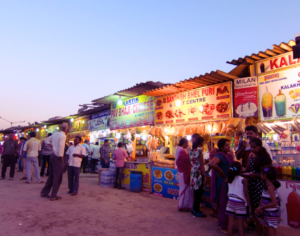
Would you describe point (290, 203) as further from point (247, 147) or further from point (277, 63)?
point (277, 63)

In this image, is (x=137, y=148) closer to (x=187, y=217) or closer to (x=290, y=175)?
(x=187, y=217)

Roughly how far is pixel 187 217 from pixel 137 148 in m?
7.92

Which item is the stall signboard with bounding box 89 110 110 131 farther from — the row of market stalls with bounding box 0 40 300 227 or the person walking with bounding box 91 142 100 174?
the row of market stalls with bounding box 0 40 300 227

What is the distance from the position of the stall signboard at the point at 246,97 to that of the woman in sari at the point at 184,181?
2.49 m

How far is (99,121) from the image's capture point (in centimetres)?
1559

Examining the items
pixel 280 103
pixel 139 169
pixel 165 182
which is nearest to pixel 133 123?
pixel 139 169

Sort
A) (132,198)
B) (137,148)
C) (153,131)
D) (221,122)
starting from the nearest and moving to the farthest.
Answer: (132,198), (221,122), (153,131), (137,148)

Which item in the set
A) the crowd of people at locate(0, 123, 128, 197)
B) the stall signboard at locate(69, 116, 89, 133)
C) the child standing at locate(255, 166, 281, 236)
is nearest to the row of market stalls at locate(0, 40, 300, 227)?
the child standing at locate(255, 166, 281, 236)

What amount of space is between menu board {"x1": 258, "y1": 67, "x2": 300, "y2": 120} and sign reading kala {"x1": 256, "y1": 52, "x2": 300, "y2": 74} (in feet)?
0.52

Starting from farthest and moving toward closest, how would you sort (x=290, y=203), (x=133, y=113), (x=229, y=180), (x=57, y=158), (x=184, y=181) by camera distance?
(x=133, y=113), (x=57, y=158), (x=184, y=181), (x=290, y=203), (x=229, y=180)

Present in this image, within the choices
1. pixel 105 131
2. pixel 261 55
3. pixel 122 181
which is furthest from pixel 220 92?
pixel 105 131

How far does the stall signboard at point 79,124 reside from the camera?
1740 cm

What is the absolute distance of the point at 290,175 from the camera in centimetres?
471

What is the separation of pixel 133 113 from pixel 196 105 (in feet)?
13.6
